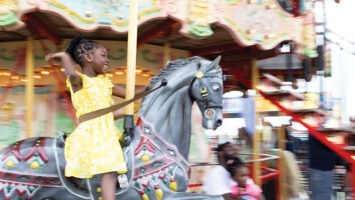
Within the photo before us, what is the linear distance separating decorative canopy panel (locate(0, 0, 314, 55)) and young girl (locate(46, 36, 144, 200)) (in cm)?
142

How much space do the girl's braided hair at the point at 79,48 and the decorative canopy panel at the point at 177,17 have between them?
4.50ft

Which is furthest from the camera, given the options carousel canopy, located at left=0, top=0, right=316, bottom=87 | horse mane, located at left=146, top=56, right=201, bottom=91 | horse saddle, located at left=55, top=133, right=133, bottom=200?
carousel canopy, located at left=0, top=0, right=316, bottom=87

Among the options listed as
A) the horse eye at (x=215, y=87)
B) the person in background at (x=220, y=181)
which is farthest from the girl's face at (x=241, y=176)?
the horse eye at (x=215, y=87)

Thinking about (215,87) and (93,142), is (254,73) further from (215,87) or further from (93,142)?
(93,142)

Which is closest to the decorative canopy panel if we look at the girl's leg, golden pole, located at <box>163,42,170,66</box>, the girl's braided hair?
golden pole, located at <box>163,42,170,66</box>

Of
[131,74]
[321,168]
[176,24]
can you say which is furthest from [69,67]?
[321,168]

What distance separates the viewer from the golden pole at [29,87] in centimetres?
612

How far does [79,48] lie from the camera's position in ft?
12.5

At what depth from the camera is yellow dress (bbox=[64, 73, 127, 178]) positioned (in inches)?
141

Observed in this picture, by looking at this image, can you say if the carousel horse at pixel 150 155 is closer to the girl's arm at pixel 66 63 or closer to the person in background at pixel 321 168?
the girl's arm at pixel 66 63

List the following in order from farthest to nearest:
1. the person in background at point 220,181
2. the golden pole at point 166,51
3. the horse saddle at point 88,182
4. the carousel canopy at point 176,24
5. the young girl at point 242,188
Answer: the golden pole at point 166,51 → the carousel canopy at point 176,24 → the person in background at point 220,181 → the young girl at point 242,188 → the horse saddle at point 88,182

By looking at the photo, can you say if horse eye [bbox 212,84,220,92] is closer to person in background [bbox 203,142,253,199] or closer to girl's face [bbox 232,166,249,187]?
girl's face [bbox 232,166,249,187]

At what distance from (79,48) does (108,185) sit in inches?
39.7

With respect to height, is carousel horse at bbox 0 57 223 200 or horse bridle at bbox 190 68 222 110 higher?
horse bridle at bbox 190 68 222 110
